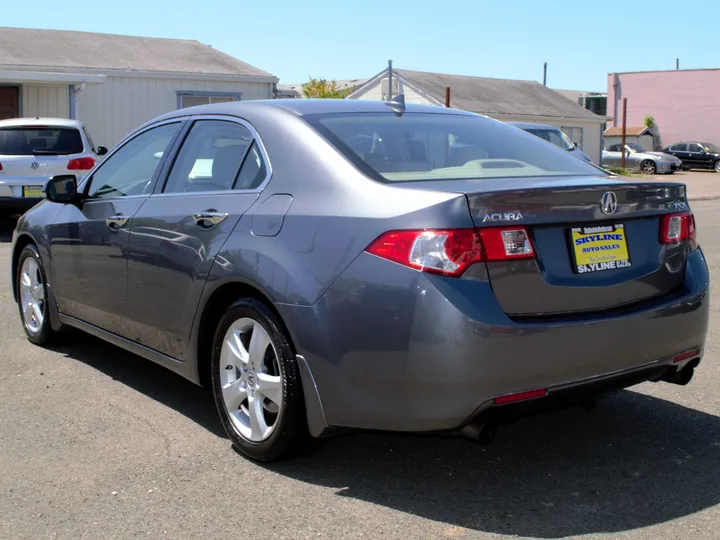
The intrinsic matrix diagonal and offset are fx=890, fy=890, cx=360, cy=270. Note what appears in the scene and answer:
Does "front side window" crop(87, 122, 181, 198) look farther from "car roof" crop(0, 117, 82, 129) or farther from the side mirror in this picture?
"car roof" crop(0, 117, 82, 129)

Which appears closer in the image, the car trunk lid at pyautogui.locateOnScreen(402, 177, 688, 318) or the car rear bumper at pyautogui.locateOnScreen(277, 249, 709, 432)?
the car rear bumper at pyautogui.locateOnScreen(277, 249, 709, 432)

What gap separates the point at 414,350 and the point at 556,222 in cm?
76

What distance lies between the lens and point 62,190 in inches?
213

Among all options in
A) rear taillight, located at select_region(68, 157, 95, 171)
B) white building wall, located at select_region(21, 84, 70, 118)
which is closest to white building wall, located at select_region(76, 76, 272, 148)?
white building wall, located at select_region(21, 84, 70, 118)

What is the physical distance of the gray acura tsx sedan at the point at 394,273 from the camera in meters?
3.30

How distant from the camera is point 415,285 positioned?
129 inches

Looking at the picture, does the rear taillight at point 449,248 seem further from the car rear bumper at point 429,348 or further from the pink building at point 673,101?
the pink building at point 673,101

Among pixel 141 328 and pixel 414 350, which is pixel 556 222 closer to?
pixel 414 350

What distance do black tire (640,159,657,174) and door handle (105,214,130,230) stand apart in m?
39.5

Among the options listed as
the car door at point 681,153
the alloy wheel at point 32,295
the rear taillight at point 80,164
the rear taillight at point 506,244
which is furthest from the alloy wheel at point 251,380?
the car door at point 681,153

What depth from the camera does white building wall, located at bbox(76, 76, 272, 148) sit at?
22766 millimetres

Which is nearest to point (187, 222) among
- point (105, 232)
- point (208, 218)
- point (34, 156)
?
point (208, 218)

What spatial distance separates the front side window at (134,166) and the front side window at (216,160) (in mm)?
227

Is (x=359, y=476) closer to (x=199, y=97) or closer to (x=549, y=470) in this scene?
(x=549, y=470)
